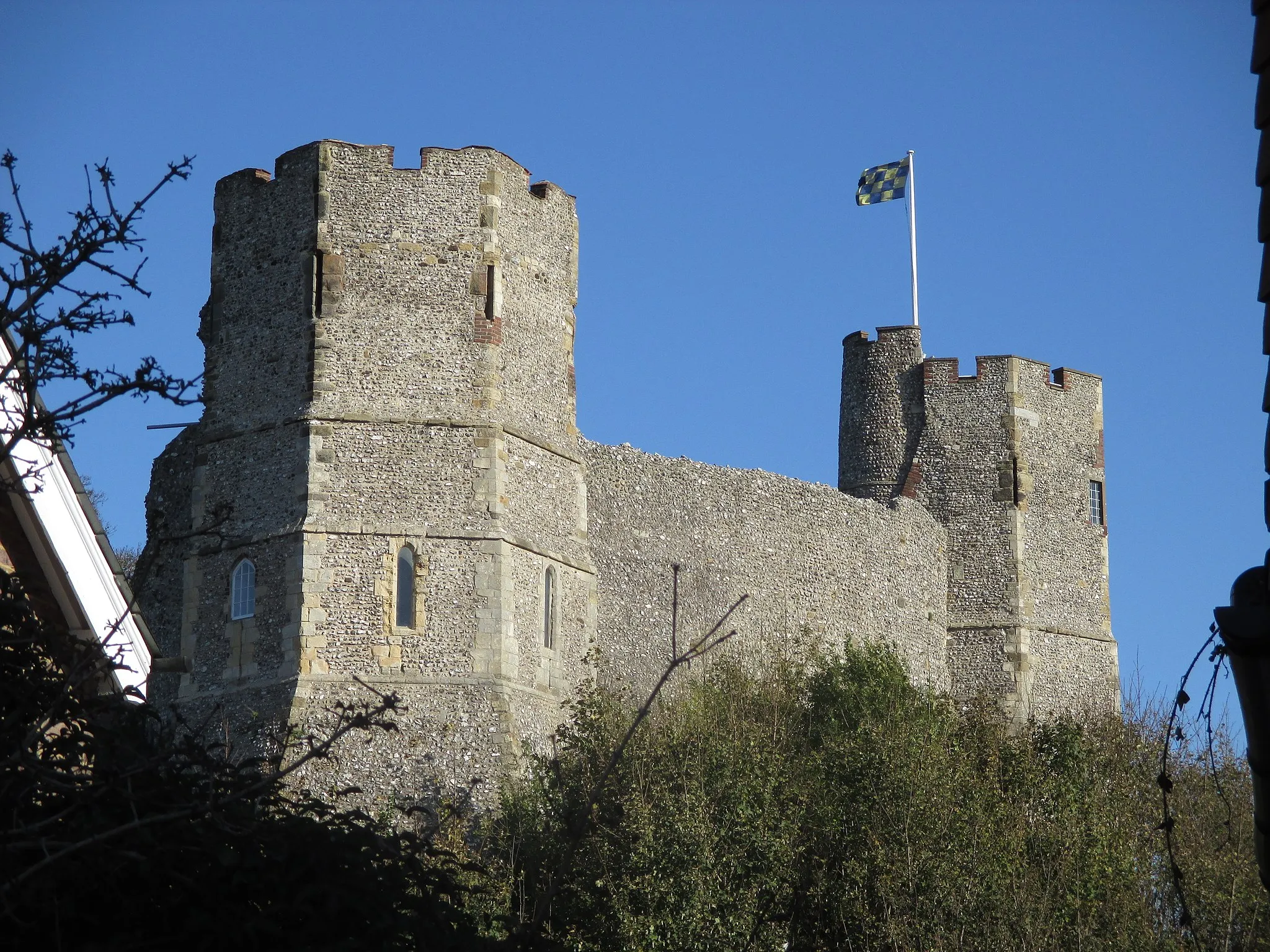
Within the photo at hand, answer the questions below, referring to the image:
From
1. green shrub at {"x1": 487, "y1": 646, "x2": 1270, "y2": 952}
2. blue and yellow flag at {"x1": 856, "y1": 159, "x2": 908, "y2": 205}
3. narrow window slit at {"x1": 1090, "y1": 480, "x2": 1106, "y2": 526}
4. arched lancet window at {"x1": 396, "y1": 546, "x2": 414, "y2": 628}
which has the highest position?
blue and yellow flag at {"x1": 856, "y1": 159, "x2": 908, "y2": 205}

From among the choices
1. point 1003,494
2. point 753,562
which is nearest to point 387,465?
point 753,562

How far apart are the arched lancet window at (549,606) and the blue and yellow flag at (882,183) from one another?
14.6 meters

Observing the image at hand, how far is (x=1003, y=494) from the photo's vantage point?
31578 millimetres

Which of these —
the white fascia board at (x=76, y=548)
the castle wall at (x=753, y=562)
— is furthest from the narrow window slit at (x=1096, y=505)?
the white fascia board at (x=76, y=548)

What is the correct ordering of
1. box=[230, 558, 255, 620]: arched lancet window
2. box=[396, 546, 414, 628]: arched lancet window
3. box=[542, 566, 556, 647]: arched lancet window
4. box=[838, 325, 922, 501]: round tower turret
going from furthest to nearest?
box=[838, 325, 922, 501]: round tower turret < box=[542, 566, 556, 647]: arched lancet window < box=[230, 558, 255, 620]: arched lancet window < box=[396, 546, 414, 628]: arched lancet window

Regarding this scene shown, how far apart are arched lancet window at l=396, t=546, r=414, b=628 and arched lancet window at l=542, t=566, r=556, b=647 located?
70.1 inches

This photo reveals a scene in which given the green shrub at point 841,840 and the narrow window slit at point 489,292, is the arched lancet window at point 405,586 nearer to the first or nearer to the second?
the green shrub at point 841,840

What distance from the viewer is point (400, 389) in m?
22.7

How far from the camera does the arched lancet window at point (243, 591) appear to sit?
73.9ft

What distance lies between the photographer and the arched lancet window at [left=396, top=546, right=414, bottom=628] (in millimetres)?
22234

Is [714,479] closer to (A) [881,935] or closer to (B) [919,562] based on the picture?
(B) [919,562]

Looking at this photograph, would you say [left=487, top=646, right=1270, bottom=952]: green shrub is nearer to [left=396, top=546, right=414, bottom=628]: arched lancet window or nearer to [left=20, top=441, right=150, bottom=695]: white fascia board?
[left=396, top=546, right=414, bottom=628]: arched lancet window

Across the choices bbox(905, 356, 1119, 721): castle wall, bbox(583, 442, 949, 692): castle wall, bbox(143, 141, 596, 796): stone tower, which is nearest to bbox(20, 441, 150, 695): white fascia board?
bbox(143, 141, 596, 796): stone tower

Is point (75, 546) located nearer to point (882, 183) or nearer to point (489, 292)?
point (489, 292)
